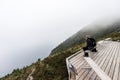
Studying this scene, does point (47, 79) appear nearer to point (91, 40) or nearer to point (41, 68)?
point (41, 68)

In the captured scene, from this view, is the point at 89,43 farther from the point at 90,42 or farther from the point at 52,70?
the point at 52,70

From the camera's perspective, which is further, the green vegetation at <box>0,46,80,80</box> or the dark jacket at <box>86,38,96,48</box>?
the green vegetation at <box>0,46,80,80</box>

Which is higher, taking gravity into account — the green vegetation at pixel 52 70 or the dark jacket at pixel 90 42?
the dark jacket at pixel 90 42

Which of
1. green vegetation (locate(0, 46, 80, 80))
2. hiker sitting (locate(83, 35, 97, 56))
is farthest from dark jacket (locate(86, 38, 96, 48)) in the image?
green vegetation (locate(0, 46, 80, 80))

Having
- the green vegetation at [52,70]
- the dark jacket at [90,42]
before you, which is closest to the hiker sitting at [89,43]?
the dark jacket at [90,42]

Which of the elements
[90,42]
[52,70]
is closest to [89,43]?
[90,42]

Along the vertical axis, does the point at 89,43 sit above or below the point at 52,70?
above

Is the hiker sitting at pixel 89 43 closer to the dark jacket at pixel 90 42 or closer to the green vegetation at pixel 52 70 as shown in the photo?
the dark jacket at pixel 90 42

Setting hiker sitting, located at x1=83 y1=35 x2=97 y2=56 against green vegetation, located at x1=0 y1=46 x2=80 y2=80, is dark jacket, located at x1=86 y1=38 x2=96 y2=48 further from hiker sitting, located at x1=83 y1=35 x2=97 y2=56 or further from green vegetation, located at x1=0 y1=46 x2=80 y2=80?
green vegetation, located at x1=0 y1=46 x2=80 y2=80

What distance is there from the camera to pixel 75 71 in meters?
14.5

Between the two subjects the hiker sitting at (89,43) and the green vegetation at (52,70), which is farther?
the green vegetation at (52,70)

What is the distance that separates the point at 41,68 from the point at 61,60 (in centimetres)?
207

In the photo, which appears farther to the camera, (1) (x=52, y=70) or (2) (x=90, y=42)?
(1) (x=52, y=70)

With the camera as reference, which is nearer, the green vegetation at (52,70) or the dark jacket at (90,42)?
the dark jacket at (90,42)
